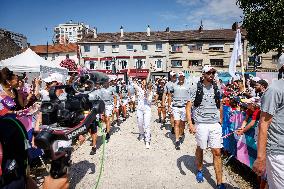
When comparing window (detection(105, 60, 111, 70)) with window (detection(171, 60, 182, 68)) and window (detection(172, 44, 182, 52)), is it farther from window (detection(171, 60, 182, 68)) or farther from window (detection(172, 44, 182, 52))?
window (detection(172, 44, 182, 52))

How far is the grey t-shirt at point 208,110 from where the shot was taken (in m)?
5.62

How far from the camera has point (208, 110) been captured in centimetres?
566

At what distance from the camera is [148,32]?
2138 inches

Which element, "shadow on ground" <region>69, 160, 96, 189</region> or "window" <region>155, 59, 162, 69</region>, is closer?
"shadow on ground" <region>69, 160, 96, 189</region>

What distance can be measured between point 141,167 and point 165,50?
154 ft

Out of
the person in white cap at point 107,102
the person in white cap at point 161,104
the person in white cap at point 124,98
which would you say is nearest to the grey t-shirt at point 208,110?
the person in white cap at point 107,102

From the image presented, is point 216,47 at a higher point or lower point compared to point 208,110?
higher

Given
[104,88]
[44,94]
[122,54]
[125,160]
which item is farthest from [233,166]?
[122,54]

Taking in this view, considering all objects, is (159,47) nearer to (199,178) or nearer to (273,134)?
(199,178)

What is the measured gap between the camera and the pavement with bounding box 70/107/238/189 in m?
5.85

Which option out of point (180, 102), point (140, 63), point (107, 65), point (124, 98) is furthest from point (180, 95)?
point (107, 65)

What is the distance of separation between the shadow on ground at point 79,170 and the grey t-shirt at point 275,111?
401 cm

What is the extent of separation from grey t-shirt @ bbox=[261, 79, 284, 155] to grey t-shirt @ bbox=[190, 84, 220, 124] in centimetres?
255

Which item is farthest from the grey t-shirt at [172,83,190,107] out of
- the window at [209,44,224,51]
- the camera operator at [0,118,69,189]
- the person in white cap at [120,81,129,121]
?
the window at [209,44,224,51]
